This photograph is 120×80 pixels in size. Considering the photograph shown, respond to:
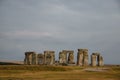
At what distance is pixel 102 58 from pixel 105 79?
31381mm

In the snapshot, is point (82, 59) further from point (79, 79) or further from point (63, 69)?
point (79, 79)

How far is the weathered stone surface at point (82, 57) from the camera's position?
6294cm

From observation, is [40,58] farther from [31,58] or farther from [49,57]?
[49,57]

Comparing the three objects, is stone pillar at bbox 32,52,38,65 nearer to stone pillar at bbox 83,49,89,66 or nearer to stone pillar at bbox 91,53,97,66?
stone pillar at bbox 83,49,89,66

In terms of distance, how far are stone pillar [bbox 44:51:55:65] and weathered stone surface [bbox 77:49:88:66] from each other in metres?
5.55

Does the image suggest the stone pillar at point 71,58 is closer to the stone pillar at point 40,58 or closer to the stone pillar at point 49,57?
the stone pillar at point 49,57

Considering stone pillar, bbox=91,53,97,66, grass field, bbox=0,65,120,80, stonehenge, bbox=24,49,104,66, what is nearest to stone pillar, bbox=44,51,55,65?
stonehenge, bbox=24,49,104,66

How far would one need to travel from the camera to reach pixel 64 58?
64.1 metres

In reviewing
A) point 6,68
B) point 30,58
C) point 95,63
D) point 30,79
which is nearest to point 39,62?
point 30,58

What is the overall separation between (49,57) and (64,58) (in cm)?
340

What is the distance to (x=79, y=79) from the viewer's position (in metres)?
33.2

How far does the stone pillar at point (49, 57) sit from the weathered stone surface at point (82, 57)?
Result: 555cm

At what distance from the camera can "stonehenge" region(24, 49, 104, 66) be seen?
207ft

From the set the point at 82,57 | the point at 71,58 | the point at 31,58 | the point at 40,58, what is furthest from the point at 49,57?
the point at 82,57
